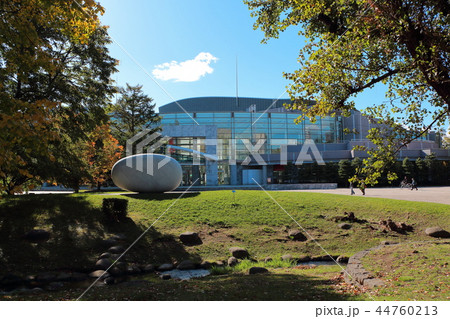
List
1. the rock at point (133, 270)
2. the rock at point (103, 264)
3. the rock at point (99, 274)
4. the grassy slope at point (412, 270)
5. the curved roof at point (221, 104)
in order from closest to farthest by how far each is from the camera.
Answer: the grassy slope at point (412, 270) < the rock at point (99, 274) < the rock at point (133, 270) < the rock at point (103, 264) < the curved roof at point (221, 104)

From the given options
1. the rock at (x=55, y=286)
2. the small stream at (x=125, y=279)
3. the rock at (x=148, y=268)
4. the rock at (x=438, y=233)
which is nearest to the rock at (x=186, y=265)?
the small stream at (x=125, y=279)

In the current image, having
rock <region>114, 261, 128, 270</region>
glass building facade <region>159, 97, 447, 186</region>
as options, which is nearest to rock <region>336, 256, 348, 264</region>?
rock <region>114, 261, 128, 270</region>

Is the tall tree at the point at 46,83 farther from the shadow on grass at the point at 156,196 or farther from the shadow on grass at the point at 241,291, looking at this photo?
the shadow on grass at the point at 156,196

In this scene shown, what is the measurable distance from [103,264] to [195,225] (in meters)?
4.64

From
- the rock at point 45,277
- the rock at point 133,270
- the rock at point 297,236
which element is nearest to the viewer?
the rock at point 45,277

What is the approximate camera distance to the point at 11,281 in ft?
29.5

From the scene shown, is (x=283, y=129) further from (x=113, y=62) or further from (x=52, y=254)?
(x=52, y=254)

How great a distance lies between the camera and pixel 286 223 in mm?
14641

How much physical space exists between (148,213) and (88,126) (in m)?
5.90

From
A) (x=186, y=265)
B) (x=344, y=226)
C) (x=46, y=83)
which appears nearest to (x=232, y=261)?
(x=186, y=265)

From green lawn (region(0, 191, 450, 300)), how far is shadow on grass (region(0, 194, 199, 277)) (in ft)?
0.09

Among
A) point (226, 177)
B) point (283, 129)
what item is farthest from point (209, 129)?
point (283, 129)

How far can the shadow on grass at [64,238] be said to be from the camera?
1049cm

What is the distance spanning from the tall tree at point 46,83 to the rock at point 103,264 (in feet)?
11.5
